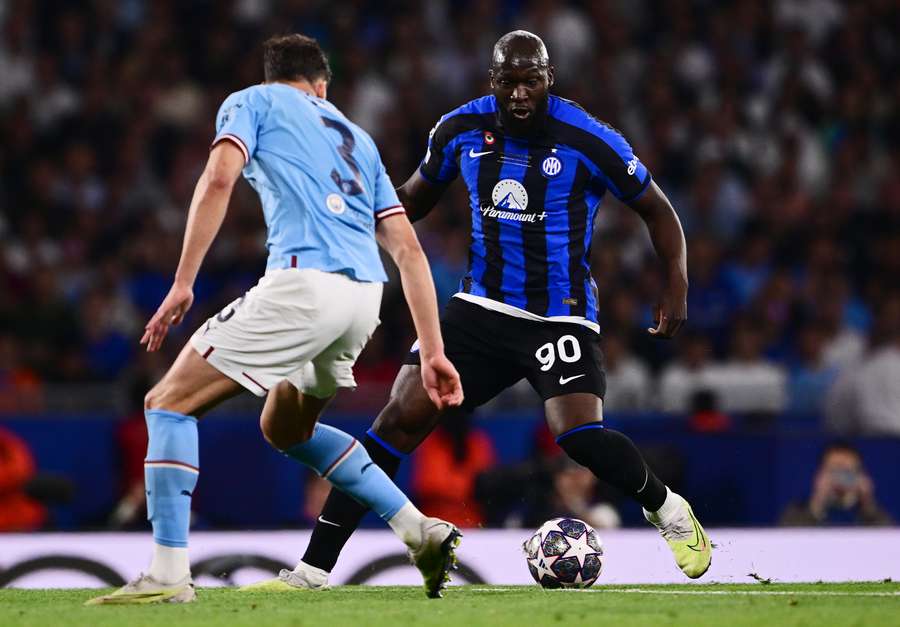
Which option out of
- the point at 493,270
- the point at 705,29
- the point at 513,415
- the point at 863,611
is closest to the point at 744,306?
the point at 513,415

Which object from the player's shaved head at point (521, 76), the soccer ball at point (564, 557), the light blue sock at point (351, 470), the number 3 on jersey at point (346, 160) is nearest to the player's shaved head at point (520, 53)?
the player's shaved head at point (521, 76)

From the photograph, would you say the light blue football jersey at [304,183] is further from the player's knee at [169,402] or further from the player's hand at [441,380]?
the player's knee at [169,402]

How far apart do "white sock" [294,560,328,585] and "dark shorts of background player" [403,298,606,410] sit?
2.91ft

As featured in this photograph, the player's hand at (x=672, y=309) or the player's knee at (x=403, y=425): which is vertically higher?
the player's hand at (x=672, y=309)

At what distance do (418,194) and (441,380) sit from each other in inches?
59.9

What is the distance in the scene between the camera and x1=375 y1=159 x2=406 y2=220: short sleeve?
19.0ft

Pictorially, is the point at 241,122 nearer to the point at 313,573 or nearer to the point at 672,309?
the point at 313,573

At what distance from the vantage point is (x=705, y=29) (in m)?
15.0

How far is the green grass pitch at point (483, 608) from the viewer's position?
5059mm

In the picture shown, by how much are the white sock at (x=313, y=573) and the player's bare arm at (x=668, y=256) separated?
1642mm

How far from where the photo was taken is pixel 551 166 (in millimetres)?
6625

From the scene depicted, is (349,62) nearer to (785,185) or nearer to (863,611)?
(785,185)

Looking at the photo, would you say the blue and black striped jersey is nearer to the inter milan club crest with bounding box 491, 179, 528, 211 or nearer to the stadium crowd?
the inter milan club crest with bounding box 491, 179, 528, 211

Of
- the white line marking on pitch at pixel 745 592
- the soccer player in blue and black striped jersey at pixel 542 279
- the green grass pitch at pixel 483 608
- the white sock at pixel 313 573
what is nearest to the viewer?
the green grass pitch at pixel 483 608
